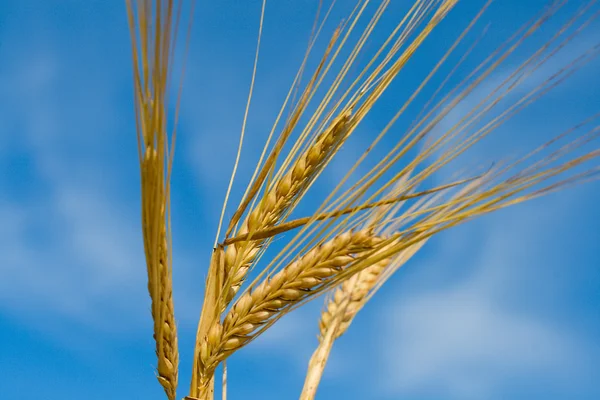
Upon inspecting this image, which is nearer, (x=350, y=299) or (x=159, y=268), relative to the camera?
(x=159, y=268)

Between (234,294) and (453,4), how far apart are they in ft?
3.06

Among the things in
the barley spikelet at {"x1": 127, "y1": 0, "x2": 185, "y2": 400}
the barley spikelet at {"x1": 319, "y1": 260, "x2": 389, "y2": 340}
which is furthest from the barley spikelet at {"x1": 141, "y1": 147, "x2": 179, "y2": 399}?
the barley spikelet at {"x1": 319, "y1": 260, "x2": 389, "y2": 340}

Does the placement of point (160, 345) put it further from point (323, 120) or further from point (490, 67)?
point (490, 67)

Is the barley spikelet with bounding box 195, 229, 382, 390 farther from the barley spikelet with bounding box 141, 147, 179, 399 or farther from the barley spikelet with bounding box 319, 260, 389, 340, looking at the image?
the barley spikelet with bounding box 319, 260, 389, 340

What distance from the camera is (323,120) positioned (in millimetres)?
1548

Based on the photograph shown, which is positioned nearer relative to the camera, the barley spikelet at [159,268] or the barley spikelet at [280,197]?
the barley spikelet at [159,268]

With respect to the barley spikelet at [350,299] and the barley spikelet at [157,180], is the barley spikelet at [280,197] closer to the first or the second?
the barley spikelet at [157,180]

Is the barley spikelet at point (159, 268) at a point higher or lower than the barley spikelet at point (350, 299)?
lower

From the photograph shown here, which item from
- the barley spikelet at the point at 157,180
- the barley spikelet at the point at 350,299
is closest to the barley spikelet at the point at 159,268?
the barley spikelet at the point at 157,180

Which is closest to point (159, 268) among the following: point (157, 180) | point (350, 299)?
point (157, 180)

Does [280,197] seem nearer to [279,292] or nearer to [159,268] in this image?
[279,292]

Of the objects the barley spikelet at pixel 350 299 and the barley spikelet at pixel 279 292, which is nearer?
the barley spikelet at pixel 279 292

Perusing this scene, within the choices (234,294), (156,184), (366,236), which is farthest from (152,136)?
(366,236)

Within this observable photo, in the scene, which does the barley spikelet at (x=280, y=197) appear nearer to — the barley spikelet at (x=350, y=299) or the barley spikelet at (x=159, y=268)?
the barley spikelet at (x=159, y=268)
